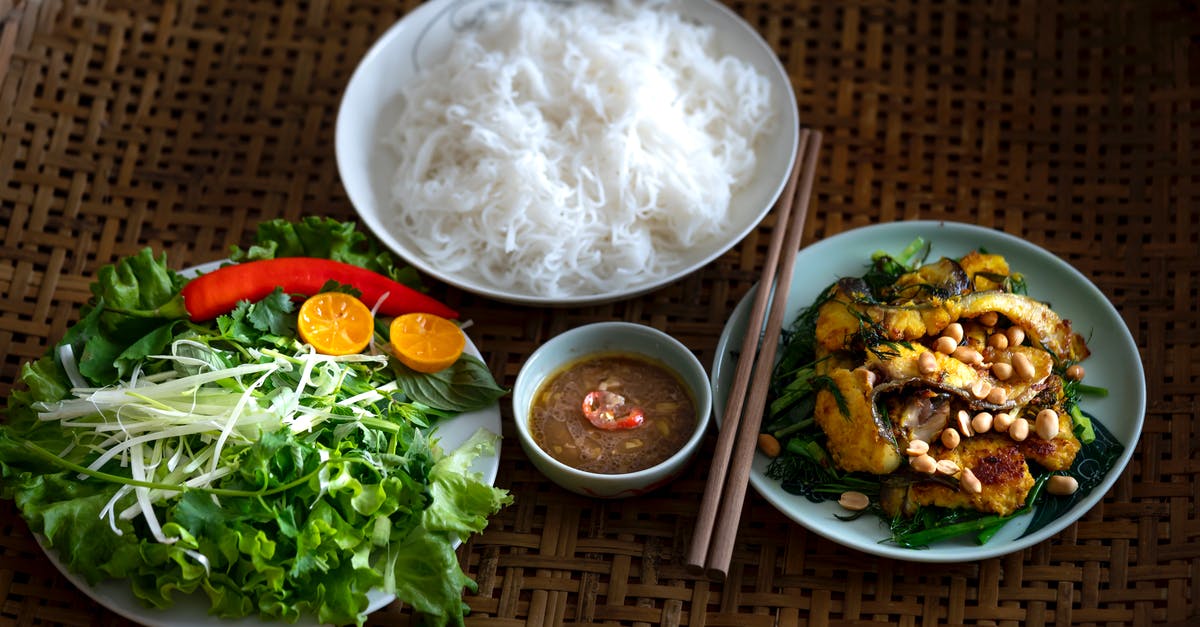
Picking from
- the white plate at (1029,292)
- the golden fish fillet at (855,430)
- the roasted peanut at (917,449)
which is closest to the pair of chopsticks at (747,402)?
the white plate at (1029,292)

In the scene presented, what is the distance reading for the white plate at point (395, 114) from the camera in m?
3.71

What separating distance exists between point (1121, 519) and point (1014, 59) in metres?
2.05

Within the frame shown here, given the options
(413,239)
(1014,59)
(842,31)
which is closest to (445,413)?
(413,239)

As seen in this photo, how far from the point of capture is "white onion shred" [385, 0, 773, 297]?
12.3ft

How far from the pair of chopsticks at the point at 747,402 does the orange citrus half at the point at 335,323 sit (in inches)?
47.6

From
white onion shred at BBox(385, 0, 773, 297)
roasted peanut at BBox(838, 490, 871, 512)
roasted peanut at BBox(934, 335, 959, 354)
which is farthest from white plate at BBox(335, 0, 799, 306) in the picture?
roasted peanut at BBox(838, 490, 871, 512)

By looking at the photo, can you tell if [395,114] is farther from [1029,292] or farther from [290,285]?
[1029,292]

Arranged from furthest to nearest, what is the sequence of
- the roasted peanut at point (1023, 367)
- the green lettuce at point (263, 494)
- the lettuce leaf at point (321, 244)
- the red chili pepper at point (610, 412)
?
1. the lettuce leaf at point (321, 244)
2. the red chili pepper at point (610, 412)
3. the roasted peanut at point (1023, 367)
4. the green lettuce at point (263, 494)

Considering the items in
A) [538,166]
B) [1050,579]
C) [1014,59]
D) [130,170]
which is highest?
[1014,59]

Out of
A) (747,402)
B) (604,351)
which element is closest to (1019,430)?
(747,402)

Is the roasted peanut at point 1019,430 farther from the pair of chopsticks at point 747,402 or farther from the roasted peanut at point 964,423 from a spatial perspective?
the pair of chopsticks at point 747,402

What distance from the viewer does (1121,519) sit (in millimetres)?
3281

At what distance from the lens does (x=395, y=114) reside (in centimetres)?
427

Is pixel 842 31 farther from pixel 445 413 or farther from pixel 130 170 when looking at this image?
pixel 130 170
